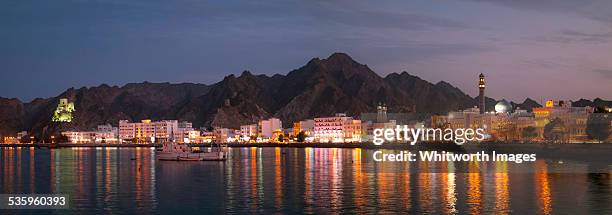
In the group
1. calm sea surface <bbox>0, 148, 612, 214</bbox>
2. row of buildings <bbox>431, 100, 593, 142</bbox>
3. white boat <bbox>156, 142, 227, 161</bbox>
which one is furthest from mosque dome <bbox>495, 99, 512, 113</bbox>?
calm sea surface <bbox>0, 148, 612, 214</bbox>

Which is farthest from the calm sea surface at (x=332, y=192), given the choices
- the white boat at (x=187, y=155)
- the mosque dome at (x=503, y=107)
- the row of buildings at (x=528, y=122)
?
the mosque dome at (x=503, y=107)

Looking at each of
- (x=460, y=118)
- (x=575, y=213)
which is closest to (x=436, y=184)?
(x=575, y=213)

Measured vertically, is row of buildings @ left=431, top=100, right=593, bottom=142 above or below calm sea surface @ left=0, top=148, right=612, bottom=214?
above

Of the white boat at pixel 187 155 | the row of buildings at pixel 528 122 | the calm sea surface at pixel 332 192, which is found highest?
the row of buildings at pixel 528 122

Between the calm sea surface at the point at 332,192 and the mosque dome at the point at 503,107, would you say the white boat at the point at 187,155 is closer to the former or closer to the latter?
the calm sea surface at the point at 332,192

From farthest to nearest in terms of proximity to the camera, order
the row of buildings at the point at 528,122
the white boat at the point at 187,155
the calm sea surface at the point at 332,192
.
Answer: the row of buildings at the point at 528,122 → the white boat at the point at 187,155 → the calm sea surface at the point at 332,192

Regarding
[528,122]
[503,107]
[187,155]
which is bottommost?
[187,155]

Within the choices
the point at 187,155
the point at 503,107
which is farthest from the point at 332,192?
the point at 503,107

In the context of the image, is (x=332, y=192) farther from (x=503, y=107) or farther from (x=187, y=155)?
(x=503, y=107)

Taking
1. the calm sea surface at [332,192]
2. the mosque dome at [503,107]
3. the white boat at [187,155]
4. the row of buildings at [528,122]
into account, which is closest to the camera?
the calm sea surface at [332,192]

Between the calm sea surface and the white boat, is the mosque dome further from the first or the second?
the calm sea surface

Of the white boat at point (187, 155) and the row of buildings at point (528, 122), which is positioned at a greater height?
the row of buildings at point (528, 122)

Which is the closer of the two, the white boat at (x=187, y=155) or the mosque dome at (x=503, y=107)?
the white boat at (x=187, y=155)

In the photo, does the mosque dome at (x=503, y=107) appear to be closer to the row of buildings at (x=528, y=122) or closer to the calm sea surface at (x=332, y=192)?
the row of buildings at (x=528, y=122)
